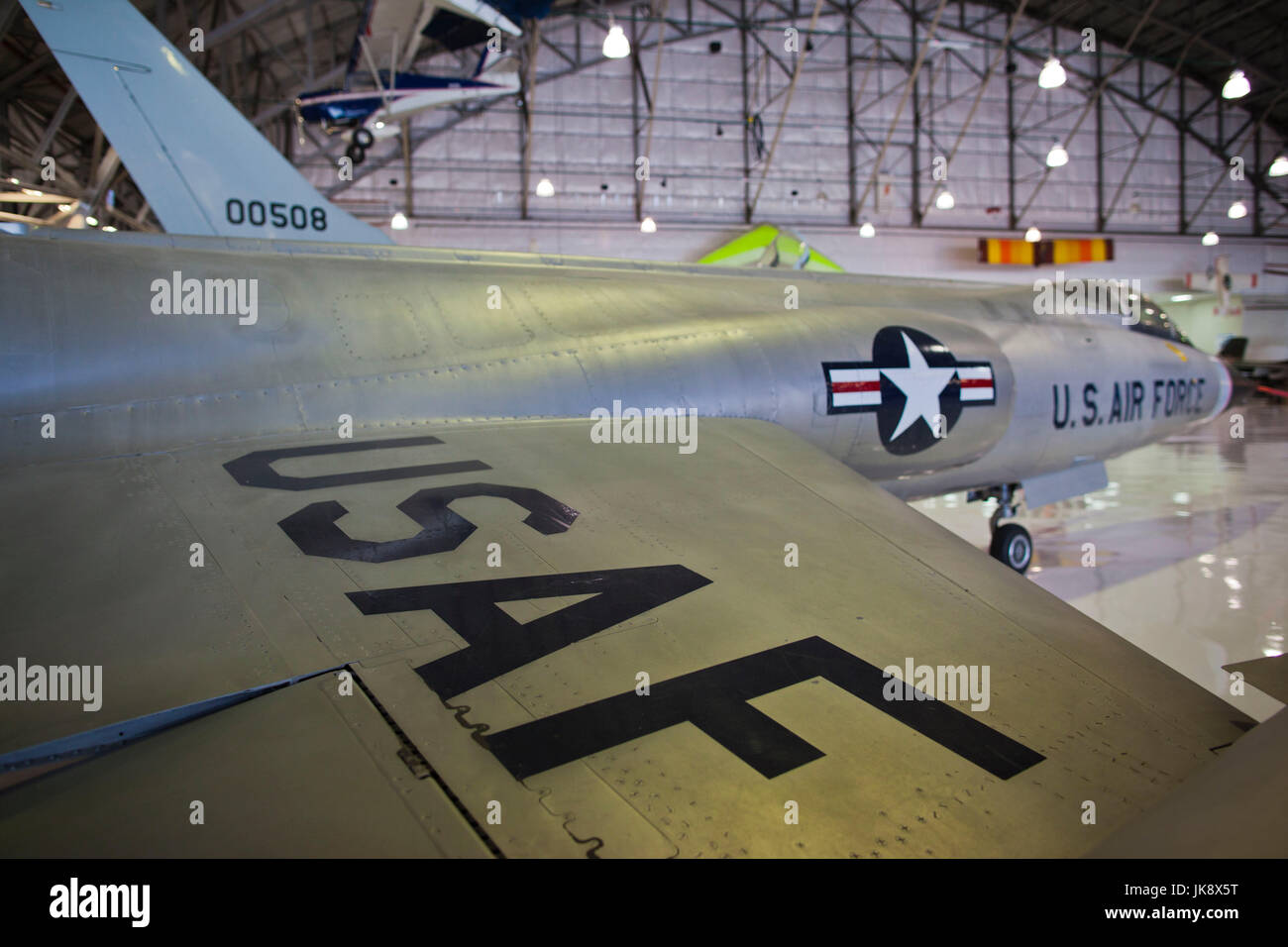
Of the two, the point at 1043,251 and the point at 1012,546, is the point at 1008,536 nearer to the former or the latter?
the point at 1012,546

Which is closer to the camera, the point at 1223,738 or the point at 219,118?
the point at 1223,738

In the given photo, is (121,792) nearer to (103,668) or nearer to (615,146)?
(103,668)

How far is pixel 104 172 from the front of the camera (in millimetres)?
14977

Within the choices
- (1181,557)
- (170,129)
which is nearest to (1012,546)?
(1181,557)

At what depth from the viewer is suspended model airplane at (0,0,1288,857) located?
137 centimetres

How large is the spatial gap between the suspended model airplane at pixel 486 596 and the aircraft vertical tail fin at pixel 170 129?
4cm

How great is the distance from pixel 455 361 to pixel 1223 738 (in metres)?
3.05

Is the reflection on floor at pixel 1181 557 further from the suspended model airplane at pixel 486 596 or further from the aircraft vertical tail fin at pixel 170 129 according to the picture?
the aircraft vertical tail fin at pixel 170 129

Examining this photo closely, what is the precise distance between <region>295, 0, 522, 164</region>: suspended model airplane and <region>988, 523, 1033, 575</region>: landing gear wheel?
11.4m

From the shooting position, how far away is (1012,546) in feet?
21.8

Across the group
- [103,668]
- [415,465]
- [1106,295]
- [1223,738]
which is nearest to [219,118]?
[415,465]

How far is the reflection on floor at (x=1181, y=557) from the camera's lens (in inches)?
189

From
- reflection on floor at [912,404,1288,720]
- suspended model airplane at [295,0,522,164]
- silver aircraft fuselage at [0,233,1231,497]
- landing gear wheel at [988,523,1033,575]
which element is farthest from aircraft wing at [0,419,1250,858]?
suspended model airplane at [295,0,522,164]

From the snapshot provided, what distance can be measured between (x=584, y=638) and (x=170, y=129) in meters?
4.90
